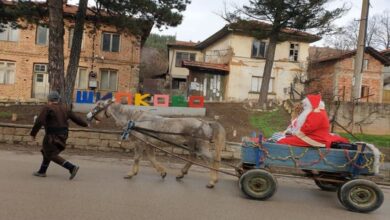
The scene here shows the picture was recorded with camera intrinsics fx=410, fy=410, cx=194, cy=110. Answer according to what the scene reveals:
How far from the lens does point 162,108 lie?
2269 cm

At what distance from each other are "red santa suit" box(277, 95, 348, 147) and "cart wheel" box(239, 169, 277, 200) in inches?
31.3

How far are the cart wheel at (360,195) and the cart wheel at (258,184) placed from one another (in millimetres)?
1289

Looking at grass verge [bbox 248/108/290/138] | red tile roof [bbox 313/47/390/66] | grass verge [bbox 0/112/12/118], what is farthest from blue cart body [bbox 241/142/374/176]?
red tile roof [bbox 313/47/390/66]

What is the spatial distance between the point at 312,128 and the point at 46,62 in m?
28.1

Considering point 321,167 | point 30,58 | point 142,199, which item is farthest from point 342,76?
point 142,199

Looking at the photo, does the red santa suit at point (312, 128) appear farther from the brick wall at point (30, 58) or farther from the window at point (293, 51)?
the window at point (293, 51)

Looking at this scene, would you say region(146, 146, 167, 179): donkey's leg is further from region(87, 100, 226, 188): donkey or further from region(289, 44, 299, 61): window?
region(289, 44, 299, 61): window

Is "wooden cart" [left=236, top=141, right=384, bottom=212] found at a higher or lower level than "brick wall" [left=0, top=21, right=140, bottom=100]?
lower

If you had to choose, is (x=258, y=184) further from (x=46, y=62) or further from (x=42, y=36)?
(x=42, y=36)

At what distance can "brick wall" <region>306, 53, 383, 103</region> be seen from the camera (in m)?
38.1

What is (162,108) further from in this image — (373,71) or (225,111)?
(373,71)

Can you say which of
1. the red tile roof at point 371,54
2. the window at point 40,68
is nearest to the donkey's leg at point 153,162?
the window at point 40,68

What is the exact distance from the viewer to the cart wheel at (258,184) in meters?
7.80

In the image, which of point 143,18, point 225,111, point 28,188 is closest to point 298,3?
point 225,111
